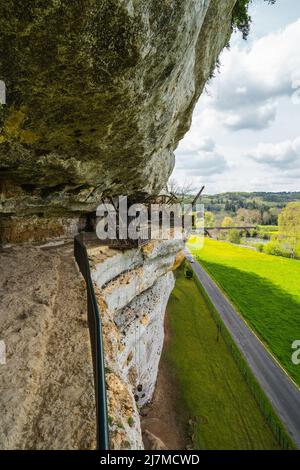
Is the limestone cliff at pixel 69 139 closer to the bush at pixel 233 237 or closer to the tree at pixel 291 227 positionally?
the tree at pixel 291 227

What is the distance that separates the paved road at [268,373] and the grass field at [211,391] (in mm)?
1418

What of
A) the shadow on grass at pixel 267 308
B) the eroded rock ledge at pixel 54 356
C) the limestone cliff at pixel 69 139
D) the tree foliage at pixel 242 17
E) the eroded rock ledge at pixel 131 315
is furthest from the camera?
the shadow on grass at pixel 267 308

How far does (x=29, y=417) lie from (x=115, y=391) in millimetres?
1100

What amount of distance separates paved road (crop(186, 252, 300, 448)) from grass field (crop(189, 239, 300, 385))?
2.72 ft

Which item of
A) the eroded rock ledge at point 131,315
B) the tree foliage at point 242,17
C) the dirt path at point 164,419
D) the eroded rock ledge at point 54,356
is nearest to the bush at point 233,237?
the eroded rock ledge at point 131,315

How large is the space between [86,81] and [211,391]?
1667cm

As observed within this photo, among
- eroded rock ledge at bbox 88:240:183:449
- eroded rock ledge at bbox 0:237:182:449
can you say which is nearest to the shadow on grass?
eroded rock ledge at bbox 88:240:183:449

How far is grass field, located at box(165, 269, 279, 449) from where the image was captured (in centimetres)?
1356

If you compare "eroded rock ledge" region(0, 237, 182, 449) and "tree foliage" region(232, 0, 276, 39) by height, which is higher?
"tree foliage" region(232, 0, 276, 39)

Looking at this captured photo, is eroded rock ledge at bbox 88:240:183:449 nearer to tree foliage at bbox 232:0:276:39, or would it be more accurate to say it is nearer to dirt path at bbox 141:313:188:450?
dirt path at bbox 141:313:188:450

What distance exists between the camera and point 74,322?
5094 mm

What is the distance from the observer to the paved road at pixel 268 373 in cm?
1562
